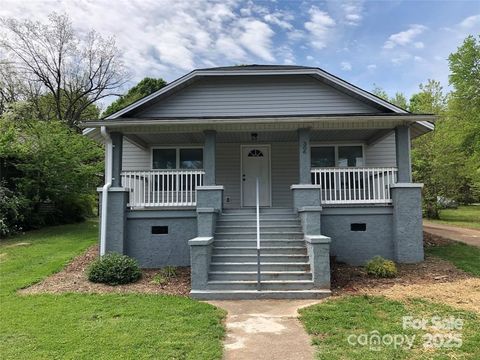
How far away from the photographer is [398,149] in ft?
29.8

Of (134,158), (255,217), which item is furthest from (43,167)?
(255,217)

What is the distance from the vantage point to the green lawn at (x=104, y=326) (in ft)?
13.0

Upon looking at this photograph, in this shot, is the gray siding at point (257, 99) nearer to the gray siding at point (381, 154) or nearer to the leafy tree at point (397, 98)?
the gray siding at point (381, 154)

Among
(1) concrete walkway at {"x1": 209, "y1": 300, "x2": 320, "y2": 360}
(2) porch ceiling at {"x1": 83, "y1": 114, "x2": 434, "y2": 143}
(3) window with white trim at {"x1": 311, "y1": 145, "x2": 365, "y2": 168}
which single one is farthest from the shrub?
(3) window with white trim at {"x1": 311, "y1": 145, "x2": 365, "y2": 168}

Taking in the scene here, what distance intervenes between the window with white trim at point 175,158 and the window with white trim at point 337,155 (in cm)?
376

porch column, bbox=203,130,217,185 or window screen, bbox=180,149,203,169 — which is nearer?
porch column, bbox=203,130,217,185

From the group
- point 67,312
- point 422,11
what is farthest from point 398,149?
point 67,312

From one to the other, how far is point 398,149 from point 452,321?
5163 millimetres

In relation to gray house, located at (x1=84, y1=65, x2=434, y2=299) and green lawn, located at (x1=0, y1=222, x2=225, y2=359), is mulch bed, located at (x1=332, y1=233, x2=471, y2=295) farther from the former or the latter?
green lawn, located at (x1=0, y1=222, x2=225, y2=359)

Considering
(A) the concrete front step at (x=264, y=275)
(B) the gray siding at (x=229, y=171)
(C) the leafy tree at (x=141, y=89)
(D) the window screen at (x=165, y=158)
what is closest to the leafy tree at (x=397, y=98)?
(C) the leafy tree at (x=141, y=89)

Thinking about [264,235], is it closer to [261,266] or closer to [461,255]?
[261,266]

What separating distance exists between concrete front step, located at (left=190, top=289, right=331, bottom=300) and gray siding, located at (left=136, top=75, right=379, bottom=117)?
571 centimetres

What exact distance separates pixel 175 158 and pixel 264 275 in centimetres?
602

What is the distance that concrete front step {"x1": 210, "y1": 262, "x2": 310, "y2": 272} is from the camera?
7.11 m
